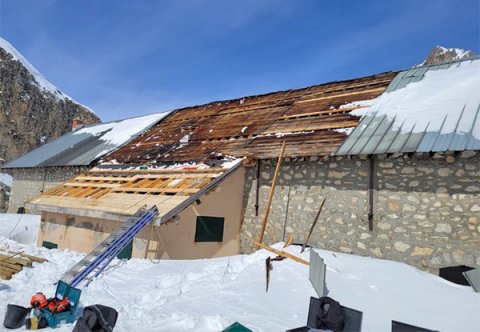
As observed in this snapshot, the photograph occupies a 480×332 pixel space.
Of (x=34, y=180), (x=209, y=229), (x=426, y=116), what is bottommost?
(x=209, y=229)

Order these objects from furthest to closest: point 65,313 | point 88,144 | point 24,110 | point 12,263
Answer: point 24,110, point 88,144, point 12,263, point 65,313

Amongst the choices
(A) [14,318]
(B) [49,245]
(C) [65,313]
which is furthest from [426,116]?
(B) [49,245]

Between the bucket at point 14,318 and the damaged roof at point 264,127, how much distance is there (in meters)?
7.18

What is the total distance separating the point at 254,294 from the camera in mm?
5934

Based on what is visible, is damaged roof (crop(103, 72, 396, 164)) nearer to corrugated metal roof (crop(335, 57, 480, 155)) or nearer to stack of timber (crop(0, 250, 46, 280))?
corrugated metal roof (crop(335, 57, 480, 155))

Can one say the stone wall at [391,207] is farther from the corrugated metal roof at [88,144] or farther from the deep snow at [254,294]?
the corrugated metal roof at [88,144]

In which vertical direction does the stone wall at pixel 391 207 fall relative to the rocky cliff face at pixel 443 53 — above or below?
below

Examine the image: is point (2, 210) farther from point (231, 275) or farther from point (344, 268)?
point (344, 268)

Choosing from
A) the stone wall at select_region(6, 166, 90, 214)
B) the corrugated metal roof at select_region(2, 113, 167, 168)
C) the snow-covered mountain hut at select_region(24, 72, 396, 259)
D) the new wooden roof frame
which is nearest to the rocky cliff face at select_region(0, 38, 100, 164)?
the corrugated metal roof at select_region(2, 113, 167, 168)

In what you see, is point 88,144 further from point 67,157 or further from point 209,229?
point 209,229

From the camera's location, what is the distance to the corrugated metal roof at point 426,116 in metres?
7.91

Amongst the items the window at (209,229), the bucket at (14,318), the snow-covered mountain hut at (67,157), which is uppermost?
the snow-covered mountain hut at (67,157)

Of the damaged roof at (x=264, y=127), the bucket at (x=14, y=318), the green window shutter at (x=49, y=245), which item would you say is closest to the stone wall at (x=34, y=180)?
the damaged roof at (x=264, y=127)

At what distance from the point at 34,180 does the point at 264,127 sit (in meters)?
15.6
